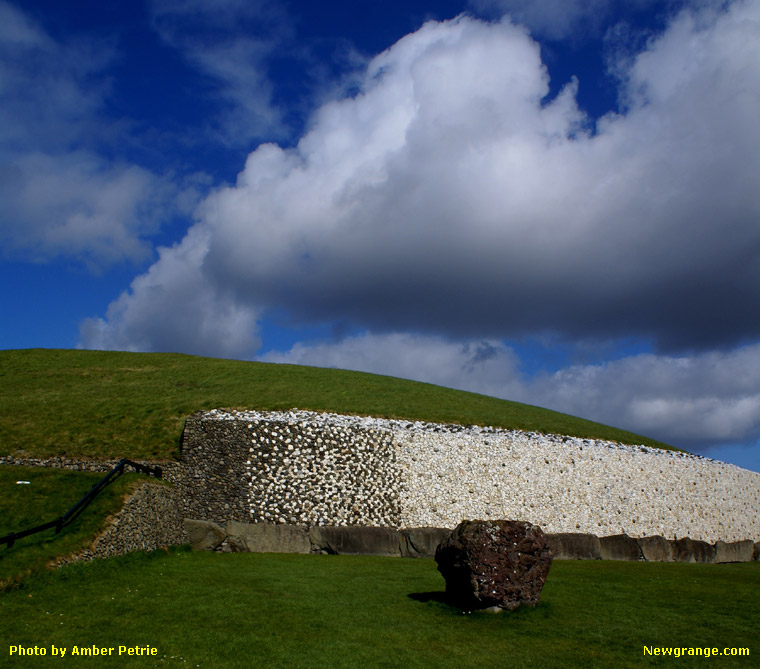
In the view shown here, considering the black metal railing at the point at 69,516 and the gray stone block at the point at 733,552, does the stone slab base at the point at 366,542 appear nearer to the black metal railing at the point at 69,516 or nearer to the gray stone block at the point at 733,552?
the gray stone block at the point at 733,552

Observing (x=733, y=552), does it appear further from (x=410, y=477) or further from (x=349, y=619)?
(x=349, y=619)

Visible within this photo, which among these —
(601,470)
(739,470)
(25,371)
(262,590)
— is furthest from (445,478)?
(25,371)

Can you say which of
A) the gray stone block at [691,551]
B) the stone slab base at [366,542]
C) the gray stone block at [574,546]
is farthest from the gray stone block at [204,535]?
the gray stone block at [691,551]

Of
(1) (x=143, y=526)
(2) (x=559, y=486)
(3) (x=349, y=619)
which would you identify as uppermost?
(2) (x=559, y=486)

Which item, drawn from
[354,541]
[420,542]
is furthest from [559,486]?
[354,541]

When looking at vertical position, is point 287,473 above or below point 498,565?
above

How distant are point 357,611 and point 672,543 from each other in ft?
49.4

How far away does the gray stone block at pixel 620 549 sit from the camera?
20.3 metres

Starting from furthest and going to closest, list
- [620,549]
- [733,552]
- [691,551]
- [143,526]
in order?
1. [733,552]
2. [691,551]
3. [620,549]
4. [143,526]

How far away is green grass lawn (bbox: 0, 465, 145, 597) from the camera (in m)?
12.3

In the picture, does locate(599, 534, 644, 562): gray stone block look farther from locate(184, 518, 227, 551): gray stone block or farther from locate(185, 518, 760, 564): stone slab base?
locate(184, 518, 227, 551): gray stone block

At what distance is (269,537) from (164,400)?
1113 centimetres

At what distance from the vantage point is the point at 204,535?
60.2 feet

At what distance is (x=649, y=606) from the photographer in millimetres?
11734
